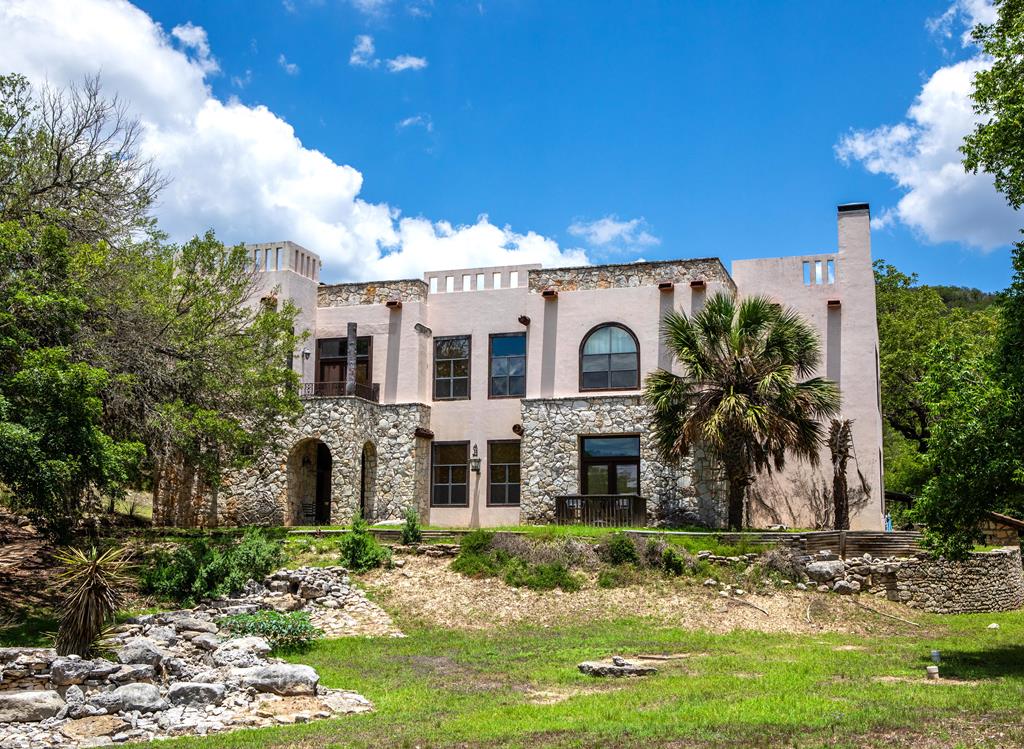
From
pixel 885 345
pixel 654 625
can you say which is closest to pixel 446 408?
pixel 654 625

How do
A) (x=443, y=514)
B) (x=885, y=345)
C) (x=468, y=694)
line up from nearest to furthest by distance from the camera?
(x=468, y=694) < (x=443, y=514) < (x=885, y=345)

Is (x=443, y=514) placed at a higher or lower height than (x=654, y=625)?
higher

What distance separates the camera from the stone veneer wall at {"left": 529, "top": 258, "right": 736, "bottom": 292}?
2684cm

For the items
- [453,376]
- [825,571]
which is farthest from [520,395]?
[825,571]

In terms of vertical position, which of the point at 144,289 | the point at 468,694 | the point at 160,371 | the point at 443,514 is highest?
the point at 144,289

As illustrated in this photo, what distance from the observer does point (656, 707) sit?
36.7 ft

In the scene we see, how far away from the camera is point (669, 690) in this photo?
12.3m

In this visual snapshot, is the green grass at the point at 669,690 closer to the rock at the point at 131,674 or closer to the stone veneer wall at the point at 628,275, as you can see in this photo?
the rock at the point at 131,674

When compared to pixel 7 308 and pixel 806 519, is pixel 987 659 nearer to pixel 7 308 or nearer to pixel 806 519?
pixel 806 519

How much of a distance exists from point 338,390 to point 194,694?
18293 millimetres

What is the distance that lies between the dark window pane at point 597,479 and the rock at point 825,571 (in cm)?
698

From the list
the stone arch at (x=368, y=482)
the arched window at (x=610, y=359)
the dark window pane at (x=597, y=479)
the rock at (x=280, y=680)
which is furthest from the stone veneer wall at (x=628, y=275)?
the rock at (x=280, y=680)

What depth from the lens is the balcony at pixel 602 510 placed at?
25.5 m

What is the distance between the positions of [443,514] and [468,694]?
16009mm
